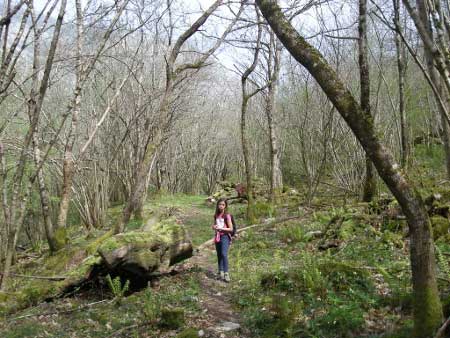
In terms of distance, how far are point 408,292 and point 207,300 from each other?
2.77 m

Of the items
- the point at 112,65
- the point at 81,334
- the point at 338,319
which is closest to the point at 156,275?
the point at 81,334

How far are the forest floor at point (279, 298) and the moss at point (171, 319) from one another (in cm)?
2

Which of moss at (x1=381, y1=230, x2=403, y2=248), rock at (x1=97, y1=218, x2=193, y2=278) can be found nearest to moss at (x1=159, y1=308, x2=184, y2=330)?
rock at (x1=97, y1=218, x2=193, y2=278)

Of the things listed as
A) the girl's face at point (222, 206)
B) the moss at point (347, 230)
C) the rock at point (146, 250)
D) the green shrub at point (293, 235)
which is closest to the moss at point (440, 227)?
the moss at point (347, 230)

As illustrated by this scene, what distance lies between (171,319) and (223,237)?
8.32 feet

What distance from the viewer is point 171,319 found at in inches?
192

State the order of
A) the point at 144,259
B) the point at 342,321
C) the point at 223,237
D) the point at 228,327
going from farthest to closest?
the point at 223,237, the point at 144,259, the point at 228,327, the point at 342,321

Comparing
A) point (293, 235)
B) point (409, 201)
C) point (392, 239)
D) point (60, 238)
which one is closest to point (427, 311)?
point (409, 201)

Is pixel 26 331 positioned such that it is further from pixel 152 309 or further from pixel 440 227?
pixel 440 227

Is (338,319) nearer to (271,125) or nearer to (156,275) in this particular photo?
(156,275)

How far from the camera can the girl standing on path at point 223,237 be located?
7.12m

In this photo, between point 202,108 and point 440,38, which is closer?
point 440,38

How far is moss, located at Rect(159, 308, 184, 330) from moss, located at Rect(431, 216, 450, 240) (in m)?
4.45

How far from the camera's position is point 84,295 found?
659 cm
